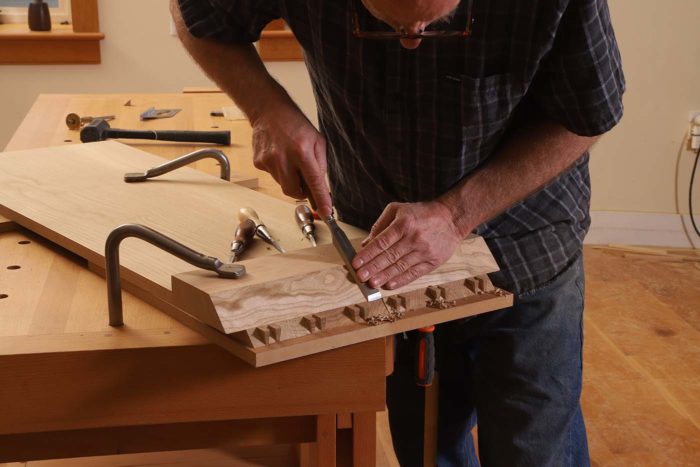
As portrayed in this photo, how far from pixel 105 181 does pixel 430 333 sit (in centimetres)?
Result: 61

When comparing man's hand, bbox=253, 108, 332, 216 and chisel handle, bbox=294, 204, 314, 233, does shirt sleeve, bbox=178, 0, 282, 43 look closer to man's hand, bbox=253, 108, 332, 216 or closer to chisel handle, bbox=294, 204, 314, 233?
man's hand, bbox=253, 108, 332, 216

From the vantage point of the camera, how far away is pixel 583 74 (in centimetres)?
116

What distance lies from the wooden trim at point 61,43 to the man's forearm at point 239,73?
7.76 ft

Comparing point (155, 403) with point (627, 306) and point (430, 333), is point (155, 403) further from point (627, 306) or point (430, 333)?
point (627, 306)

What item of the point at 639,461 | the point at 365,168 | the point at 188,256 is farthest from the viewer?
the point at 639,461

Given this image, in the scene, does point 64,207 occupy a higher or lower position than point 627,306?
higher

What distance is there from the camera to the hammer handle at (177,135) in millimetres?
1965

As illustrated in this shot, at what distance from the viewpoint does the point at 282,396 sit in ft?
3.31

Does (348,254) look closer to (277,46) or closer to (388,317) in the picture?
(388,317)

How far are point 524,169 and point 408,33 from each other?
1.07 feet

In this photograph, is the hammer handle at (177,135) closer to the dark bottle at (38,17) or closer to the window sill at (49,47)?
the window sill at (49,47)

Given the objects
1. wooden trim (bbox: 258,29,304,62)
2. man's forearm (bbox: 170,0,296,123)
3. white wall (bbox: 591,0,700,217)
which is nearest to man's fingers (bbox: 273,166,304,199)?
man's forearm (bbox: 170,0,296,123)

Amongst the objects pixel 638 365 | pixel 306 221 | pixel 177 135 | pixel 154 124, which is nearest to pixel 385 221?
pixel 306 221

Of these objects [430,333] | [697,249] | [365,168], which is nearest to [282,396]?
[430,333]
